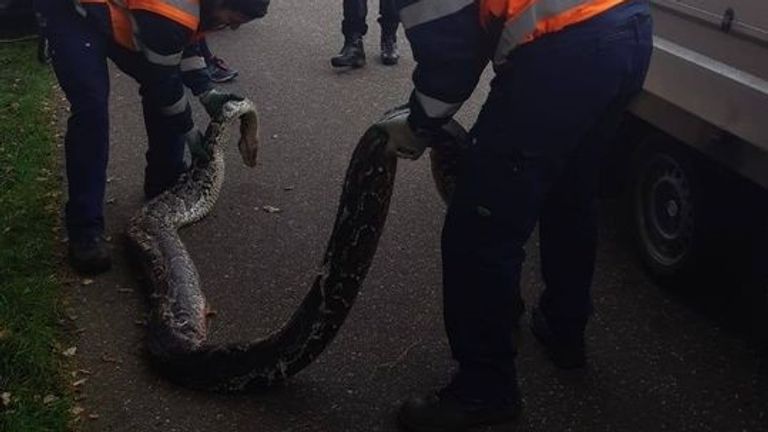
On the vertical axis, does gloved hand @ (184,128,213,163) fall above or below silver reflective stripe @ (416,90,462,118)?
below

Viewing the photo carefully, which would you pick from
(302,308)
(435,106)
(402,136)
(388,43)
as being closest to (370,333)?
(302,308)

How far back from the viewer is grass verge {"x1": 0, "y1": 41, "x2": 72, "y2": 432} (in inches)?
141

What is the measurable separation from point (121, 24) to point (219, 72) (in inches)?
141

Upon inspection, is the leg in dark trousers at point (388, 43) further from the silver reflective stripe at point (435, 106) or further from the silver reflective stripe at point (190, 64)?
the silver reflective stripe at point (435, 106)

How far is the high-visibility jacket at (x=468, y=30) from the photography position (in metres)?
2.77

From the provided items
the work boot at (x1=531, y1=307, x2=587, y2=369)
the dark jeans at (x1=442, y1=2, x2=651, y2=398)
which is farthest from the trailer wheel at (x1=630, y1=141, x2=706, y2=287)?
the dark jeans at (x1=442, y1=2, x2=651, y2=398)

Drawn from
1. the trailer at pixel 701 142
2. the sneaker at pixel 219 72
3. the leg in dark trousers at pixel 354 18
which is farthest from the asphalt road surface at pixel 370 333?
the leg in dark trousers at pixel 354 18

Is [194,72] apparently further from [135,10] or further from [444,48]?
[444,48]

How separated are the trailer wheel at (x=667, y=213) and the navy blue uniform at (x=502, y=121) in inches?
40.9

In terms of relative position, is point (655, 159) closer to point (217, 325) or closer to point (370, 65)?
point (217, 325)

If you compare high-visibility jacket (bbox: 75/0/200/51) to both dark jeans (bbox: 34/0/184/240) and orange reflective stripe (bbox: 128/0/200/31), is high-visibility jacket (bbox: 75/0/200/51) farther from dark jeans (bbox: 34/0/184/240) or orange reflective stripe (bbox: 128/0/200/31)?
dark jeans (bbox: 34/0/184/240)

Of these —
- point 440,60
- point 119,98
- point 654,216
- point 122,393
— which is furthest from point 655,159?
point 119,98

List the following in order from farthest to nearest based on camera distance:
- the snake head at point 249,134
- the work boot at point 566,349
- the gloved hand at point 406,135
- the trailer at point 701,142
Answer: the snake head at point 249,134, the work boot at point 566,349, the trailer at point 701,142, the gloved hand at point 406,135

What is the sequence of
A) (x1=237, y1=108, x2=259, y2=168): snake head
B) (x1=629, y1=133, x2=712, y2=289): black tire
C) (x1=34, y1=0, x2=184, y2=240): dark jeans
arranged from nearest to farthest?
(x1=629, y1=133, x2=712, y2=289): black tire → (x1=34, y1=0, x2=184, y2=240): dark jeans → (x1=237, y1=108, x2=259, y2=168): snake head
